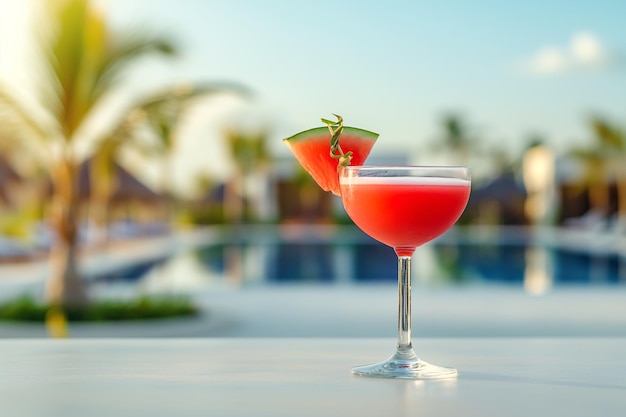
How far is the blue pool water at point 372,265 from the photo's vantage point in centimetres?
1742

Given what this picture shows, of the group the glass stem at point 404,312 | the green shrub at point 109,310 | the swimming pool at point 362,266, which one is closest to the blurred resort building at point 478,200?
the swimming pool at point 362,266

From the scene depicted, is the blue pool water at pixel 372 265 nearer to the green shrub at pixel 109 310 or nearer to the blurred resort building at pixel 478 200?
the green shrub at pixel 109 310

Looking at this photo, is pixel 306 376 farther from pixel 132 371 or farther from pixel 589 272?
pixel 589 272

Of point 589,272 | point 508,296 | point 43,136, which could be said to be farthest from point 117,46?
point 589,272

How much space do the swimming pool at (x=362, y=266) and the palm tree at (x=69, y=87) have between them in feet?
20.0

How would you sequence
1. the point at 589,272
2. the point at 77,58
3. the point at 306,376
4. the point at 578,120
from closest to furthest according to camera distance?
the point at 306,376 < the point at 77,58 < the point at 589,272 < the point at 578,120

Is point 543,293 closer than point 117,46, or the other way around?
point 117,46

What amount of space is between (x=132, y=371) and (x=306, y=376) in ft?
0.87

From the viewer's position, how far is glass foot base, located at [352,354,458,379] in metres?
1.38

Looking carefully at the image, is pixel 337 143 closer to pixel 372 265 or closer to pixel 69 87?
pixel 69 87

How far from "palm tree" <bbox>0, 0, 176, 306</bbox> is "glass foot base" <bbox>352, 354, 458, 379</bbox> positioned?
798cm

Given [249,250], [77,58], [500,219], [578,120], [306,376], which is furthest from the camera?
[500,219]

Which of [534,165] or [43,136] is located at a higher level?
[534,165]

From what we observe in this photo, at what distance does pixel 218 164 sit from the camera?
41.7m
